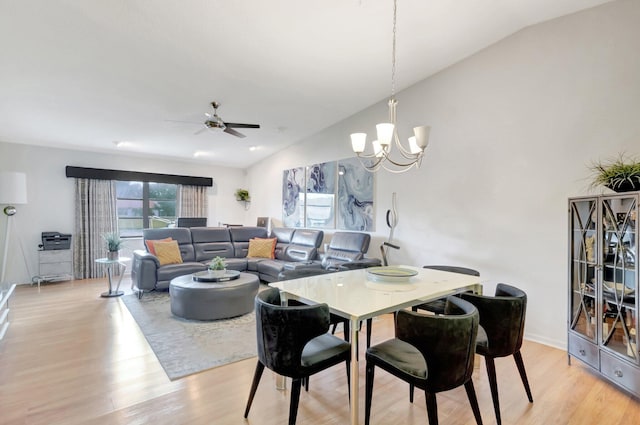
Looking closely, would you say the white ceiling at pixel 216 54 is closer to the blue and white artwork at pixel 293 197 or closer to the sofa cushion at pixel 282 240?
the blue and white artwork at pixel 293 197

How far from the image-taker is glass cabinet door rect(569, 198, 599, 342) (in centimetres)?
257

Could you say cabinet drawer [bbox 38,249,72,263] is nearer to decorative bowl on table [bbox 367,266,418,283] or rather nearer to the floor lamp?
the floor lamp

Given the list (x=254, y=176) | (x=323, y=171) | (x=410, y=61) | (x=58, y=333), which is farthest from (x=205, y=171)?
(x=410, y=61)

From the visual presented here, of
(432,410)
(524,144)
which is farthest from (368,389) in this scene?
(524,144)

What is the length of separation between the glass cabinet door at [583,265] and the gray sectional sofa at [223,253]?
334cm

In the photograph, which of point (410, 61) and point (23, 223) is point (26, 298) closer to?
point (23, 223)

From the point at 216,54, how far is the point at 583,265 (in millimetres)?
4079

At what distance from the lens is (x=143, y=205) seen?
6879 millimetres

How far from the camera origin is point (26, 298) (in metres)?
4.65

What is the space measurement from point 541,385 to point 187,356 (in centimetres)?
298

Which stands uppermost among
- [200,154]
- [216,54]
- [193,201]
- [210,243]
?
[216,54]

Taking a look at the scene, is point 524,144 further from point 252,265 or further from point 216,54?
point 252,265

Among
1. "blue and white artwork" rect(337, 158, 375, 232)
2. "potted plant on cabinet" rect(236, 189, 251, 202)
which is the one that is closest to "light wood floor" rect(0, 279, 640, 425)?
"blue and white artwork" rect(337, 158, 375, 232)

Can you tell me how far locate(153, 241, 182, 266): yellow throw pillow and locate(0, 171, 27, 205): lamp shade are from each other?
6.88 feet
